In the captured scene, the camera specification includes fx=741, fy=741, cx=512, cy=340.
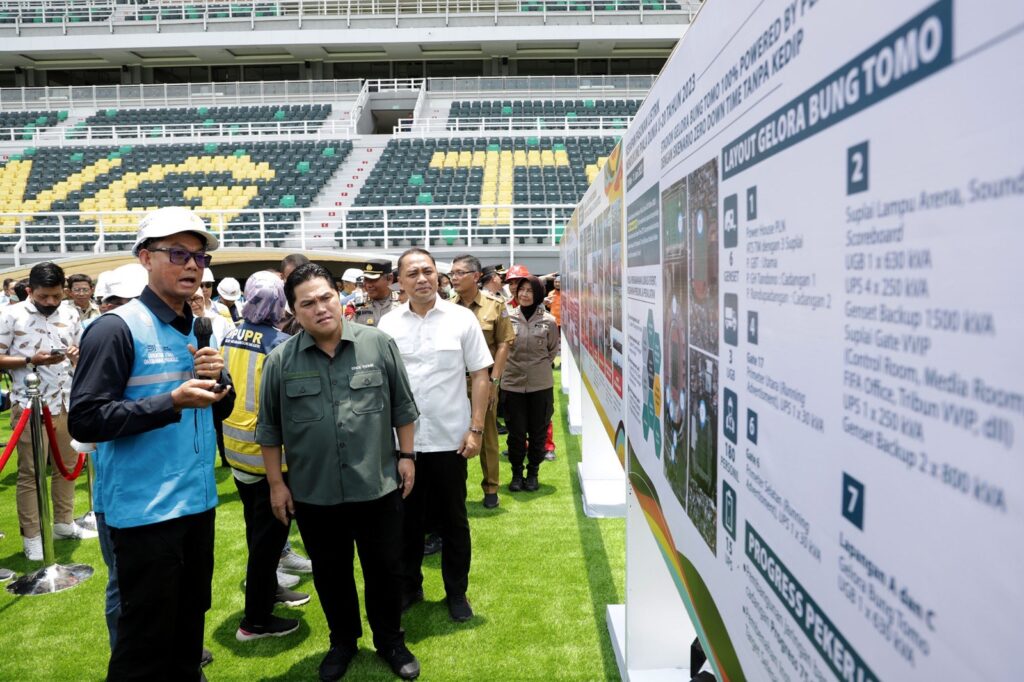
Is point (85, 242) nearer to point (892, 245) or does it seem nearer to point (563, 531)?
point (563, 531)

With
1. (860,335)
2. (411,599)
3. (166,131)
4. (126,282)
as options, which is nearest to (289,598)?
(411,599)

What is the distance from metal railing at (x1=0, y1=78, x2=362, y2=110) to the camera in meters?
30.1

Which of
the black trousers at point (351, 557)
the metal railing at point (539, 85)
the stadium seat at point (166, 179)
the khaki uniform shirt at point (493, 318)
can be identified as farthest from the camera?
the metal railing at point (539, 85)

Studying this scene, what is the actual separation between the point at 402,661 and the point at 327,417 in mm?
1194

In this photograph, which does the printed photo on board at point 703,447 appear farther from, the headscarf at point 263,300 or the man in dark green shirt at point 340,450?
the headscarf at point 263,300

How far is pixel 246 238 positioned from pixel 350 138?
29.8 feet

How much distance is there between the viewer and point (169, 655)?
266 cm

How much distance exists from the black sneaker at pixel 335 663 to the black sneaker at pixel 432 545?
1534mm

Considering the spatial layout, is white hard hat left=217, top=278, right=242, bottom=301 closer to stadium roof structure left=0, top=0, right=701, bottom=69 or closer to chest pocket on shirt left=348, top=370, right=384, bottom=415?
chest pocket on shirt left=348, top=370, right=384, bottom=415

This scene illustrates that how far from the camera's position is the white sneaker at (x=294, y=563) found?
15.3 ft

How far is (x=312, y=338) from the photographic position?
3.15 meters

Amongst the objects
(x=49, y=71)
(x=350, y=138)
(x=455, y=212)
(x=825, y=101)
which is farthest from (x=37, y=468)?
(x=49, y=71)

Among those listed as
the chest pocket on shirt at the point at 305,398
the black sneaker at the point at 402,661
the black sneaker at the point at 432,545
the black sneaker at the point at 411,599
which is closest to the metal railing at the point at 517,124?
the black sneaker at the point at 432,545

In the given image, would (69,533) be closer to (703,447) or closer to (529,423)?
(529,423)
